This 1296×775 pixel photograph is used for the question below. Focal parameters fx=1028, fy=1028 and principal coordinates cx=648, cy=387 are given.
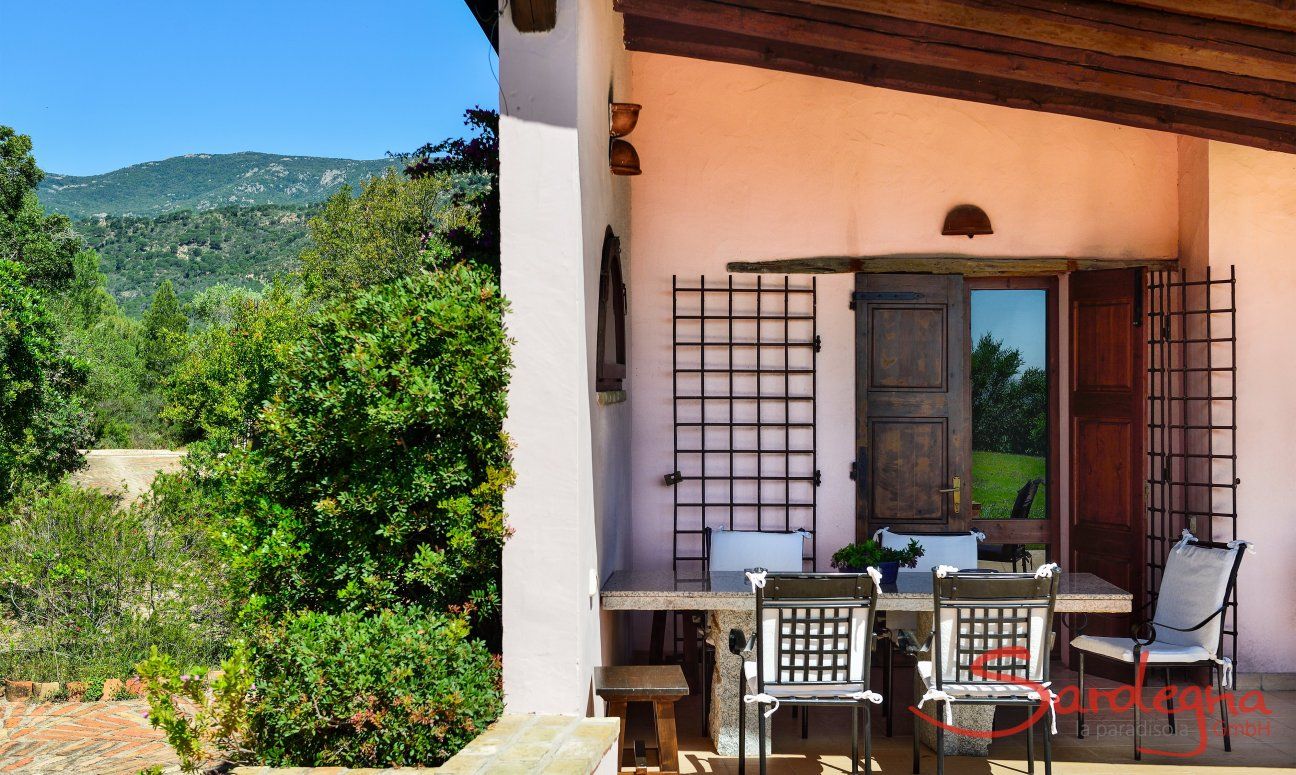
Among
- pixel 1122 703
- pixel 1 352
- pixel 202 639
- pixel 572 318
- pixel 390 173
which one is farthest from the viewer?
pixel 390 173

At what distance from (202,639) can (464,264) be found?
136 inches

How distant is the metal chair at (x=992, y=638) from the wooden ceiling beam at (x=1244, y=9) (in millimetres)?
2314

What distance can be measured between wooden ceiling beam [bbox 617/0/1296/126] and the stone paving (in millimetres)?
4046

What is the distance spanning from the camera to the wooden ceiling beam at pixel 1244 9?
13.4ft

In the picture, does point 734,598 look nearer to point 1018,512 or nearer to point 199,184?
point 1018,512

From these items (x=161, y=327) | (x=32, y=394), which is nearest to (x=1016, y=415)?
(x=32, y=394)

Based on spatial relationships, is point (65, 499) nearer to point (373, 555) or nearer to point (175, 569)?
point (175, 569)

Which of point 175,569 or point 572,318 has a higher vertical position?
point 572,318

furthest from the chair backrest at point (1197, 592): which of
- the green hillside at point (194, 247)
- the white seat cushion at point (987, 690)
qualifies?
the green hillside at point (194, 247)

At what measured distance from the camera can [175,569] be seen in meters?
6.34

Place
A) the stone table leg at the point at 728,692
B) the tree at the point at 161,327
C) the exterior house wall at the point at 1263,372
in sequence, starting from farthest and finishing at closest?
1. the tree at the point at 161,327
2. the exterior house wall at the point at 1263,372
3. the stone table leg at the point at 728,692

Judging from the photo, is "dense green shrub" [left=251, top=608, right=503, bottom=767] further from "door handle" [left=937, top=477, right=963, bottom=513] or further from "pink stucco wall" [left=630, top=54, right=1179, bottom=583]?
"door handle" [left=937, top=477, right=963, bottom=513]

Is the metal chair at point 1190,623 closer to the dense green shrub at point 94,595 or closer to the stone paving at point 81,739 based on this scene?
the stone paving at point 81,739

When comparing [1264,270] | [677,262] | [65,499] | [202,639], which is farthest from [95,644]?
[1264,270]
